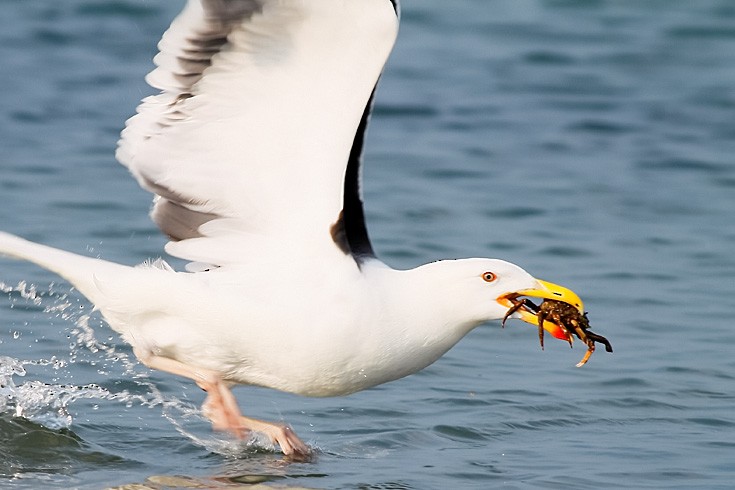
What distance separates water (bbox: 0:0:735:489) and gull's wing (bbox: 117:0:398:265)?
1.04 meters

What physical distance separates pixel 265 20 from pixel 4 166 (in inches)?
251

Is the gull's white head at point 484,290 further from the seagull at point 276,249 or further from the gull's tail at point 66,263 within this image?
the gull's tail at point 66,263

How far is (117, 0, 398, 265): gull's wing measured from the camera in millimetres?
5973

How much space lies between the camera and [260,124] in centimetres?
627

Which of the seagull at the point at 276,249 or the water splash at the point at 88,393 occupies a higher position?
the seagull at the point at 276,249

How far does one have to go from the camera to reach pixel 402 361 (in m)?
6.13

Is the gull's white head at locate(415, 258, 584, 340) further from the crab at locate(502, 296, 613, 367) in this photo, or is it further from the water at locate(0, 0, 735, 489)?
the water at locate(0, 0, 735, 489)

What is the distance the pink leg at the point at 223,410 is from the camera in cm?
631

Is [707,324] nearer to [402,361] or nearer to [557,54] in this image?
[402,361]

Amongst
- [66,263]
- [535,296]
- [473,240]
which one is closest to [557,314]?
[535,296]

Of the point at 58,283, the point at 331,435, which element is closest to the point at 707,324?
the point at 331,435

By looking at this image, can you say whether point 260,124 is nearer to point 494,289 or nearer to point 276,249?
point 276,249

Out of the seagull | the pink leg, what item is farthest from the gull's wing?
the pink leg

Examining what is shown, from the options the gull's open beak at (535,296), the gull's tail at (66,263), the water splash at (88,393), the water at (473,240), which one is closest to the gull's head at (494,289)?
the gull's open beak at (535,296)
